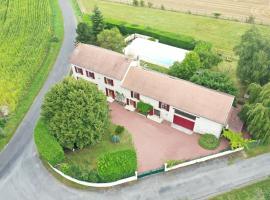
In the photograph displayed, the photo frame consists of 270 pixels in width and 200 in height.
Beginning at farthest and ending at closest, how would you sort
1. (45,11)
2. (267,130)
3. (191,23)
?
(45,11)
(191,23)
(267,130)

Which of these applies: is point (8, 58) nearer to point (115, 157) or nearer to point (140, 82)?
point (140, 82)

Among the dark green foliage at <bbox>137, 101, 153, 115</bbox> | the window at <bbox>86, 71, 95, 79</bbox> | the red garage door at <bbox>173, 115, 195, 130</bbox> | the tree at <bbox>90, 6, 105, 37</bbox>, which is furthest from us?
the tree at <bbox>90, 6, 105, 37</bbox>

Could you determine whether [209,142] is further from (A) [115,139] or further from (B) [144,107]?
(A) [115,139]

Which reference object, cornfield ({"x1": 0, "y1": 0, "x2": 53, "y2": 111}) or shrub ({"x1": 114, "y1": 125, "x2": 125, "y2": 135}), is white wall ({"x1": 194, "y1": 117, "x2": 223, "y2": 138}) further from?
cornfield ({"x1": 0, "y1": 0, "x2": 53, "y2": 111})

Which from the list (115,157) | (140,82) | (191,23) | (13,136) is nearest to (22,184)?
Answer: (13,136)

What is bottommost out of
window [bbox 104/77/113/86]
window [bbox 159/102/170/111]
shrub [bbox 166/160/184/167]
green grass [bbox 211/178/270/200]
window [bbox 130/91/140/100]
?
green grass [bbox 211/178/270/200]

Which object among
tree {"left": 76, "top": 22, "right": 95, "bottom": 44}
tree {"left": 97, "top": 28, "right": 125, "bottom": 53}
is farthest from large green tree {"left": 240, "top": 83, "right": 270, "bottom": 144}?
tree {"left": 76, "top": 22, "right": 95, "bottom": 44}

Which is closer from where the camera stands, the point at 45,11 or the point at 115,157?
the point at 115,157
